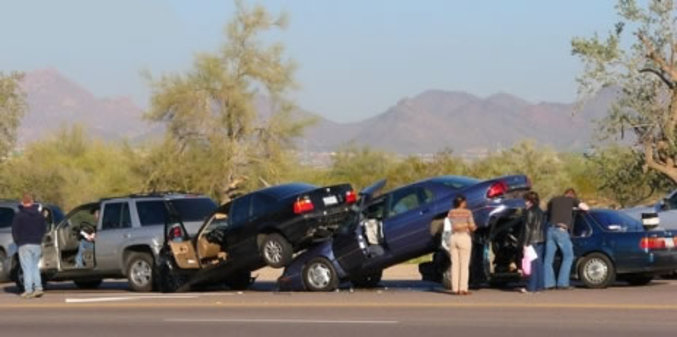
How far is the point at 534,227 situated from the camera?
69.7ft

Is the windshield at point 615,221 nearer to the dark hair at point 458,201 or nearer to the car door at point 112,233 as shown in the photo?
the dark hair at point 458,201

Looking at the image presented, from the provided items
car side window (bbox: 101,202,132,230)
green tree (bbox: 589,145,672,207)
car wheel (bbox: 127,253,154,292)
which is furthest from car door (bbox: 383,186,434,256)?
green tree (bbox: 589,145,672,207)

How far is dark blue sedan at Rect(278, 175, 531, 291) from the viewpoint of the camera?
21844 mm

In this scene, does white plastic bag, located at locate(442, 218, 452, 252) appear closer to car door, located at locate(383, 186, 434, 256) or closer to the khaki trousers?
the khaki trousers

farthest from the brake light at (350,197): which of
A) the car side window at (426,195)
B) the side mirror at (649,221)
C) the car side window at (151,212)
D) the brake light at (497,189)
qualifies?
the side mirror at (649,221)

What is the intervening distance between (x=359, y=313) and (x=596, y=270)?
16.4 feet

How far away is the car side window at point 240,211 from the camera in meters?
23.4

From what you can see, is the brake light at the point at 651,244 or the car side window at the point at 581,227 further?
the car side window at the point at 581,227

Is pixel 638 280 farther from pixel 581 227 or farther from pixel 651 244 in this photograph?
pixel 651 244

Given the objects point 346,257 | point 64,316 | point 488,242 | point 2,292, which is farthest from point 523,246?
point 2,292

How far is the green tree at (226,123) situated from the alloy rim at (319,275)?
33.4 meters

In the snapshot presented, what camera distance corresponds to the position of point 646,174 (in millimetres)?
40469

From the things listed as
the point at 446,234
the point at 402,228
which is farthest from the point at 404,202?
the point at 446,234

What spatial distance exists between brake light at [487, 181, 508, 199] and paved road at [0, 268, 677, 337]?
1.56 meters
